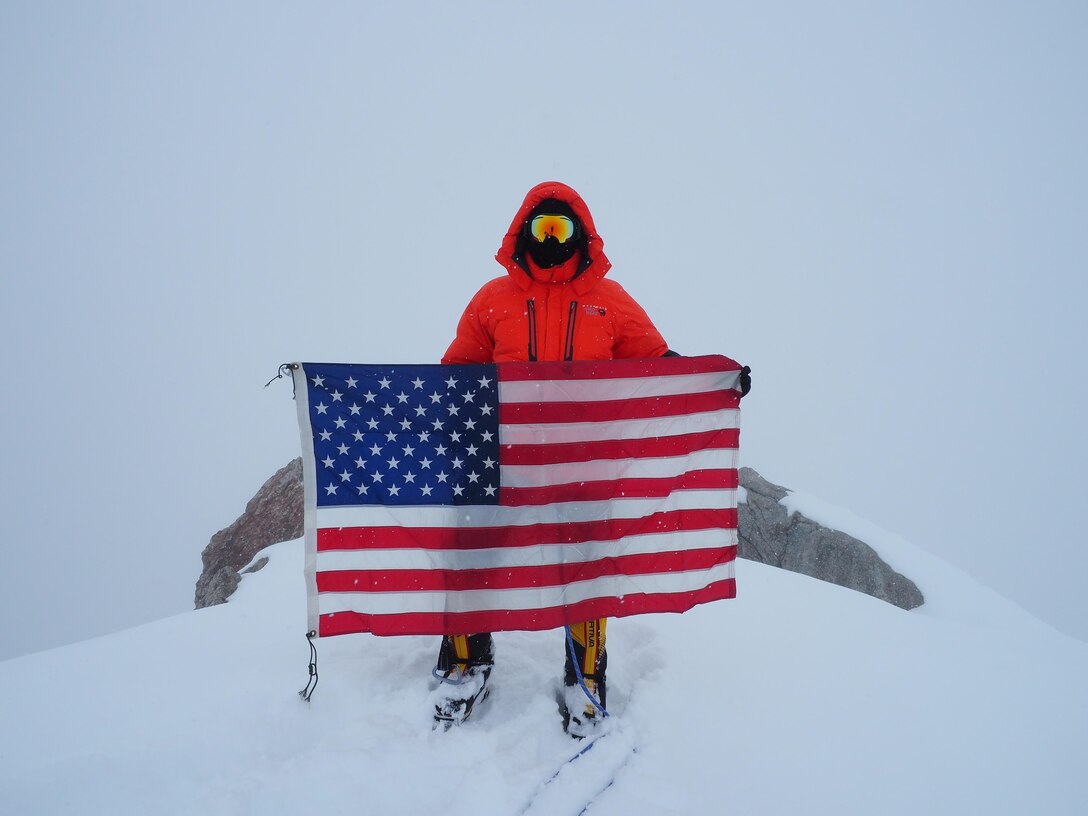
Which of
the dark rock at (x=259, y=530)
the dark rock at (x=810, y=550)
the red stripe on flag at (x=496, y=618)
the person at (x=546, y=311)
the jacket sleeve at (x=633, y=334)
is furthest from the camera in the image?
the dark rock at (x=259, y=530)

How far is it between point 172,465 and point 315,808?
723 ft

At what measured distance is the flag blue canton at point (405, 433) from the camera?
3.51 metres

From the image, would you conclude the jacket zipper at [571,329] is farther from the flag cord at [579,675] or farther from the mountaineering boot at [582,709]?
the mountaineering boot at [582,709]

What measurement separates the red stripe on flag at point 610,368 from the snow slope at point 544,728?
6.66 feet

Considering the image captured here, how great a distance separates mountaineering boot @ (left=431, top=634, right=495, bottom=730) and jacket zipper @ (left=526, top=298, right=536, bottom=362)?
6.06 ft

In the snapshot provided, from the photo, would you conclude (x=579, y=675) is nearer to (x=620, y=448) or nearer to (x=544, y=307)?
(x=620, y=448)

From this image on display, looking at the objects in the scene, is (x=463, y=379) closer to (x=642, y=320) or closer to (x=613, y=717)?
(x=642, y=320)

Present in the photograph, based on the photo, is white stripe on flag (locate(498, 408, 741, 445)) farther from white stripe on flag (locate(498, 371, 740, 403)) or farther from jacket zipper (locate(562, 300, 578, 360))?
jacket zipper (locate(562, 300, 578, 360))

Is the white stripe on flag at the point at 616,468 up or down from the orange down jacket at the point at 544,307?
down

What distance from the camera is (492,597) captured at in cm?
353

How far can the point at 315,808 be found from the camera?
8.59 ft

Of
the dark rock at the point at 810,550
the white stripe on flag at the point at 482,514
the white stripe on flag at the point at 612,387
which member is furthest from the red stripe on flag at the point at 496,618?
the dark rock at the point at 810,550

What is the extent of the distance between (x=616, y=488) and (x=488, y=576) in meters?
1.01

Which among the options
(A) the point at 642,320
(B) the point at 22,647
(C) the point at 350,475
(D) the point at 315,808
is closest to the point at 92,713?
(D) the point at 315,808
